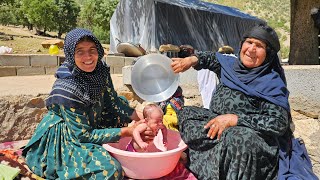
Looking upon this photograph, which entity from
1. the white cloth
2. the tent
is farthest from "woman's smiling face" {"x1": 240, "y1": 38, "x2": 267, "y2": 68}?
the tent

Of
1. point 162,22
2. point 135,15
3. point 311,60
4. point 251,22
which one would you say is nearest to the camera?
point 311,60

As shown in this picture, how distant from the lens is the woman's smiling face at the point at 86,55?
1938mm

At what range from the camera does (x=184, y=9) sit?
8.41 meters

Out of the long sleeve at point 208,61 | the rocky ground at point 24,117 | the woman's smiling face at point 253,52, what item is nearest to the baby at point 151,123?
the long sleeve at point 208,61

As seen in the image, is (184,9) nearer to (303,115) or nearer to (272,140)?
(303,115)

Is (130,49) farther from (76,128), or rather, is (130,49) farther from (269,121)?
(269,121)

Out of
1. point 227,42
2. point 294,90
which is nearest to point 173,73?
point 294,90

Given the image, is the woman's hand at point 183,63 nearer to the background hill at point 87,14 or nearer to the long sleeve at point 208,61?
the long sleeve at point 208,61

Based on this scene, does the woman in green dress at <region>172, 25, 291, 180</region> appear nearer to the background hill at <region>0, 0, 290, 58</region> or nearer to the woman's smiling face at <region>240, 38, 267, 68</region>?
the woman's smiling face at <region>240, 38, 267, 68</region>

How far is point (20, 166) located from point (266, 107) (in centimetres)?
165

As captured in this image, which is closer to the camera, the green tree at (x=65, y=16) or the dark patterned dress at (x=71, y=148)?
the dark patterned dress at (x=71, y=148)

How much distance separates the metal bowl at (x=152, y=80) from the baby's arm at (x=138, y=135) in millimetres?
497

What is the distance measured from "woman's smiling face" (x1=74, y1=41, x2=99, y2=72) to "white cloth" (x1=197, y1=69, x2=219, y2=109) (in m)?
1.77

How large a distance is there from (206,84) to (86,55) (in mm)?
1882
